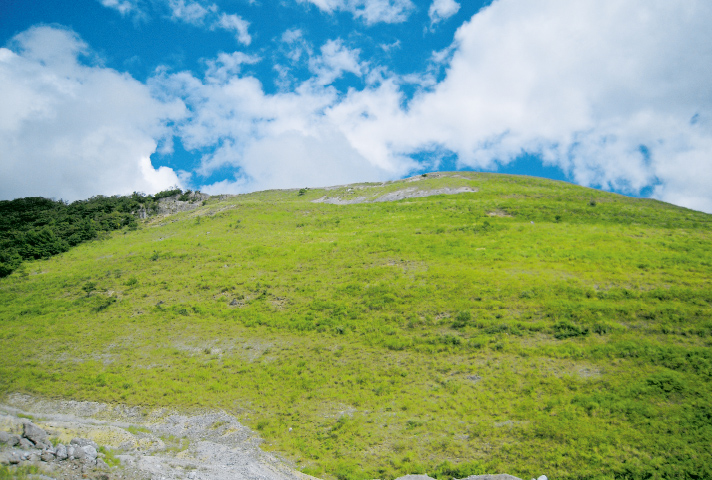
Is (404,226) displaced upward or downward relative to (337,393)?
upward

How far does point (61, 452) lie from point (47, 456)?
333 millimetres

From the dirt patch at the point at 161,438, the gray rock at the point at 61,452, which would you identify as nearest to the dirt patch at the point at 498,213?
the dirt patch at the point at 161,438

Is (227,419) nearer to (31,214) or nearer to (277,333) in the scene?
(277,333)

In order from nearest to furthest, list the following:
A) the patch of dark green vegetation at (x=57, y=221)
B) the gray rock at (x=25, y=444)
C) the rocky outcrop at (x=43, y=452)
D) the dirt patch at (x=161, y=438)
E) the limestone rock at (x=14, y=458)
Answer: the limestone rock at (x=14, y=458)
the rocky outcrop at (x=43, y=452)
the gray rock at (x=25, y=444)
the dirt patch at (x=161, y=438)
the patch of dark green vegetation at (x=57, y=221)

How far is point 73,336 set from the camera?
27.4 metres

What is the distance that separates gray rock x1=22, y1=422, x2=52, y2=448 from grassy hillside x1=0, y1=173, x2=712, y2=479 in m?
8.43

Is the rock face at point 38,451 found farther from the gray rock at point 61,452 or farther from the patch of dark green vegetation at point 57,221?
the patch of dark green vegetation at point 57,221

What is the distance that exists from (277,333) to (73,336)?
16.4 metres

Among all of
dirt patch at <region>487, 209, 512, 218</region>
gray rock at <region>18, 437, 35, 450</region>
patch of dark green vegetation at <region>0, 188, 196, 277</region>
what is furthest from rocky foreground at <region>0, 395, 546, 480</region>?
dirt patch at <region>487, 209, 512, 218</region>

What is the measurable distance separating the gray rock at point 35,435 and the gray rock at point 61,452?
1.66 ft

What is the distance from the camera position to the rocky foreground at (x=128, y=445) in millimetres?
10664

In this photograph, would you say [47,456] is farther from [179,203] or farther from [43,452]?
[179,203]

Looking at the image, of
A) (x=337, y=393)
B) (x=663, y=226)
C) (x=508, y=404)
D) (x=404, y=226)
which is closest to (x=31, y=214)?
(x=404, y=226)

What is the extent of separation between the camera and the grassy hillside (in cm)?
1517
